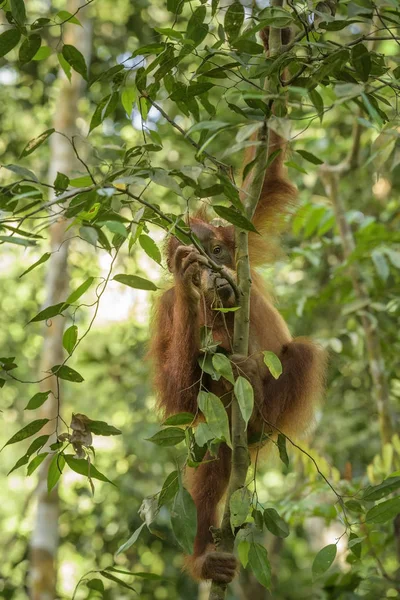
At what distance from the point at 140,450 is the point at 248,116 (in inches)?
204

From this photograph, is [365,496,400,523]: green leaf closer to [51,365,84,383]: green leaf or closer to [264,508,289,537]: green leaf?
[264,508,289,537]: green leaf

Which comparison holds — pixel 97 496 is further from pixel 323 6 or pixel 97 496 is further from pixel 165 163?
pixel 323 6

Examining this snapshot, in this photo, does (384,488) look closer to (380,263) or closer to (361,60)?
(361,60)

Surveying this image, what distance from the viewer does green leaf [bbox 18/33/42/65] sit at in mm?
1973

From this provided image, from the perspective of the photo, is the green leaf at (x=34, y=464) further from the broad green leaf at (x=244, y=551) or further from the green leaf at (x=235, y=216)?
the green leaf at (x=235, y=216)

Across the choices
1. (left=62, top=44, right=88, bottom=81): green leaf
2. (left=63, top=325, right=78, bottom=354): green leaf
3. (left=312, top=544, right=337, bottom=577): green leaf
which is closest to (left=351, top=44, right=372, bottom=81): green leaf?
(left=62, top=44, right=88, bottom=81): green leaf

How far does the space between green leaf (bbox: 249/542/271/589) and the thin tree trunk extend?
11.2 feet

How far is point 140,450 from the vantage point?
6703 millimetres

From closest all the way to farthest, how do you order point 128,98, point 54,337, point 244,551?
point 244,551, point 128,98, point 54,337

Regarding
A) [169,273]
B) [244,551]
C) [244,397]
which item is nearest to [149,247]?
[244,397]

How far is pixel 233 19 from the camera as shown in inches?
80.8

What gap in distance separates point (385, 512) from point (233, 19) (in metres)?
1.35

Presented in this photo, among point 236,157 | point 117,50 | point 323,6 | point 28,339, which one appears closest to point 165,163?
point 236,157

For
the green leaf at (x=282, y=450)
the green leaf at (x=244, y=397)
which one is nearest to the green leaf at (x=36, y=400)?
the green leaf at (x=244, y=397)
